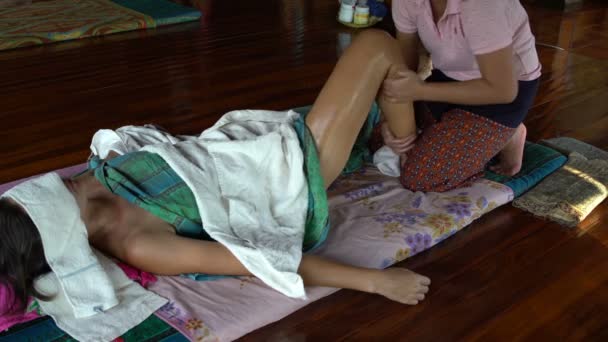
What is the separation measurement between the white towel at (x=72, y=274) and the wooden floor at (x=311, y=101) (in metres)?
0.31

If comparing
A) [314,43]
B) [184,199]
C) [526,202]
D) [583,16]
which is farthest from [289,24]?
[184,199]

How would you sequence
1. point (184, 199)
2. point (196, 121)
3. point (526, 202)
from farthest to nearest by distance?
point (196, 121) < point (526, 202) < point (184, 199)

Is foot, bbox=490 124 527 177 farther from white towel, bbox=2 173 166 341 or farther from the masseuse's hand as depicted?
white towel, bbox=2 173 166 341

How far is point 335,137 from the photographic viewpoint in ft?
5.10

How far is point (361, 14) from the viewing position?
3.81m

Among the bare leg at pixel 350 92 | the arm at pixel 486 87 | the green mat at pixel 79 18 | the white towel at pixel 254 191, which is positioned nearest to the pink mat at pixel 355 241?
the white towel at pixel 254 191

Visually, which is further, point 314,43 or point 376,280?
point 314,43

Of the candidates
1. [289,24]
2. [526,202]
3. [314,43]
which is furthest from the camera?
[289,24]

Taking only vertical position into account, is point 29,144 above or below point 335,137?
below

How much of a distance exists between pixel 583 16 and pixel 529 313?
347 cm

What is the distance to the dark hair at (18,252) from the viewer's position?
1.18m

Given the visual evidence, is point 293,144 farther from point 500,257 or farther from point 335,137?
point 500,257

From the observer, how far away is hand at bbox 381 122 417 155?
1791mm

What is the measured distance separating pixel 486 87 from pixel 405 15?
37 cm
